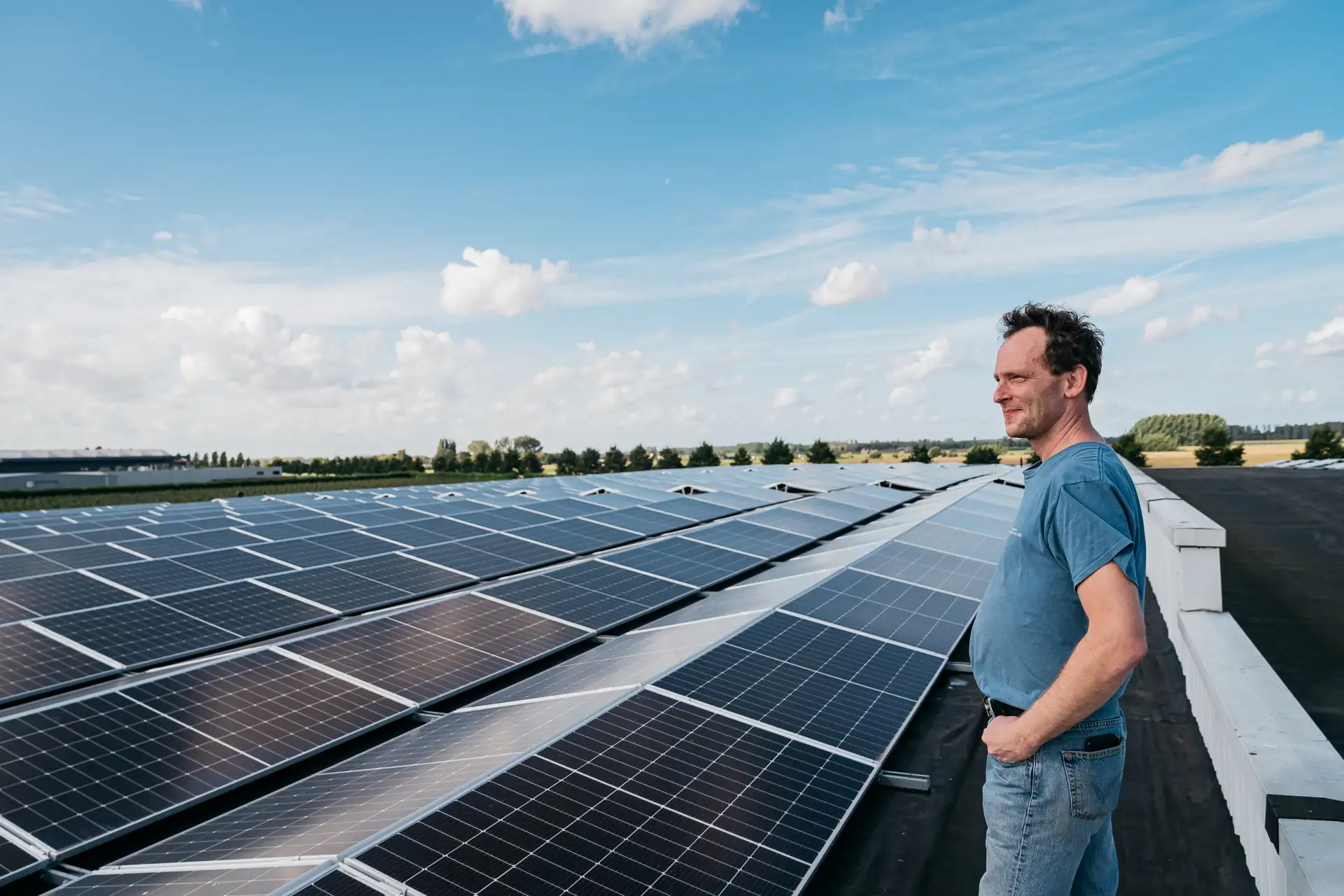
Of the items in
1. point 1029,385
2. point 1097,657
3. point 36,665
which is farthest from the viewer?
point 36,665

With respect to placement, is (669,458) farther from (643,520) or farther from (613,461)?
(643,520)

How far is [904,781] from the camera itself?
6.43 metres

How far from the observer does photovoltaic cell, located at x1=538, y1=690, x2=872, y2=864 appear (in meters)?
5.13

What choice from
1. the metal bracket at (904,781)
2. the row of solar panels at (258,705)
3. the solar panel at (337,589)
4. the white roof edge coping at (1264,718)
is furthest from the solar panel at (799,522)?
the metal bracket at (904,781)

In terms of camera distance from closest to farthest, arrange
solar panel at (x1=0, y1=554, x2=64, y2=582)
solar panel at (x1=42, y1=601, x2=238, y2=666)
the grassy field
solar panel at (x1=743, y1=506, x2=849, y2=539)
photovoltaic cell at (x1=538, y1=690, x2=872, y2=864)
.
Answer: photovoltaic cell at (x1=538, y1=690, x2=872, y2=864) < solar panel at (x1=42, y1=601, x2=238, y2=666) < solar panel at (x1=0, y1=554, x2=64, y2=582) < solar panel at (x1=743, y1=506, x2=849, y2=539) < the grassy field

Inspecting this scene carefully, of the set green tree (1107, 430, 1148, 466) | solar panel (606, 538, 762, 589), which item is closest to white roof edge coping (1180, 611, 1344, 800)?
solar panel (606, 538, 762, 589)

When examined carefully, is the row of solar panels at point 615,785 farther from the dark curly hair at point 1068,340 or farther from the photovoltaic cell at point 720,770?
the dark curly hair at point 1068,340

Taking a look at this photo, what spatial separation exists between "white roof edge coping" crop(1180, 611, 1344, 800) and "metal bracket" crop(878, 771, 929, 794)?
2362mm

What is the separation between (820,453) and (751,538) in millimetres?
76906

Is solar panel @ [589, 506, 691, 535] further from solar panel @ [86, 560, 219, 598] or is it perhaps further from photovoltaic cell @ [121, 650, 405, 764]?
photovoltaic cell @ [121, 650, 405, 764]

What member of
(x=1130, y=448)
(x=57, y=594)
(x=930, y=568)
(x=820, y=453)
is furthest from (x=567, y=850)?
(x=1130, y=448)

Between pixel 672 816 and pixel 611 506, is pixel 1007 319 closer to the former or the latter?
pixel 672 816

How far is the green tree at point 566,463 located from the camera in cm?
10725

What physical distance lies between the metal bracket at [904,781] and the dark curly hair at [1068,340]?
4.42m
